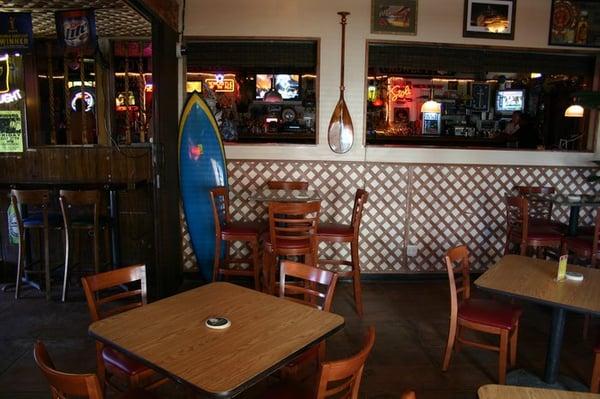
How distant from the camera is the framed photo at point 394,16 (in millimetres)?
4320

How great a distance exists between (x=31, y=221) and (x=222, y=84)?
4.62m

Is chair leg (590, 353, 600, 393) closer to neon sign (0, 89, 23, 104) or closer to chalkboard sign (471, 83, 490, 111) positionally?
neon sign (0, 89, 23, 104)

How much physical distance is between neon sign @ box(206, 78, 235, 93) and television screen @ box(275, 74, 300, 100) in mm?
775

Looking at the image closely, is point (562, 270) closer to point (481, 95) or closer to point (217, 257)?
point (217, 257)

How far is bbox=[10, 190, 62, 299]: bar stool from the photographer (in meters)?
3.77

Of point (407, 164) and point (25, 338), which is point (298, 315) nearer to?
point (25, 338)

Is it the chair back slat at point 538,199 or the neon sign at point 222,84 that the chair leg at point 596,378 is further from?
the neon sign at point 222,84

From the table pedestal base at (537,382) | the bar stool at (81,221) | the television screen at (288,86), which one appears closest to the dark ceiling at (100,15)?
the bar stool at (81,221)

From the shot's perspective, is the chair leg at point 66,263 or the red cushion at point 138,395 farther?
the chair leg at point 66,263

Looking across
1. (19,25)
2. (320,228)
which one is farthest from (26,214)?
(320,228)

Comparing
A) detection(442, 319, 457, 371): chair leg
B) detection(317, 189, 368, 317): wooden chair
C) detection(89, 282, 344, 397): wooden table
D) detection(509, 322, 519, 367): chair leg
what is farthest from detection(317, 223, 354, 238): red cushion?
detection(89, 282, 344, 397): wooden table

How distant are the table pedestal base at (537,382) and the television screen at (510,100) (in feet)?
23.5

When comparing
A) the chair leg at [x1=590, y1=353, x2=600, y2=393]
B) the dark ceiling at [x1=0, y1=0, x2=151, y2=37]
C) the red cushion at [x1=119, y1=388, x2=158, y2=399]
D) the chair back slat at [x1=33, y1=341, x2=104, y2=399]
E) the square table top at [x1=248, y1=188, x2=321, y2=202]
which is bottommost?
the chair leg at [x1=590, y1=353, x2=600, y2=393]

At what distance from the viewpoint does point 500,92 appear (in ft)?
29.2
